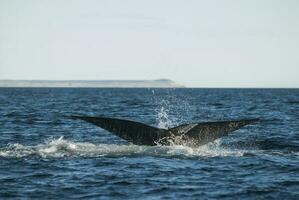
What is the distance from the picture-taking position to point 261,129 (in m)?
32.1

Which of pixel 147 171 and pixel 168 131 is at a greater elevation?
pixel 168 131

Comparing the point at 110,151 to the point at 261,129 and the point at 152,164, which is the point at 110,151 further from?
the point at 261,129

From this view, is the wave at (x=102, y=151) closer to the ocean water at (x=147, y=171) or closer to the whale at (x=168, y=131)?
the ocean water at (x=147, y=171)

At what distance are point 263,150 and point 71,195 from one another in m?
9.31

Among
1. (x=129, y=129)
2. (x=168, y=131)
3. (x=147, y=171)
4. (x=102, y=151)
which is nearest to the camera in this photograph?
(x=147, y=171)

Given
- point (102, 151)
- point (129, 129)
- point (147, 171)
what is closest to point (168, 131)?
point (129, 129)

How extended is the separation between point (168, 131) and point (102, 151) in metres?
2.86

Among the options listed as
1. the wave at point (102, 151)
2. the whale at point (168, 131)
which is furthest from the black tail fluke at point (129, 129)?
the wave at point (102, 151)

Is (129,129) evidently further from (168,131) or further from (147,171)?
(147,171)

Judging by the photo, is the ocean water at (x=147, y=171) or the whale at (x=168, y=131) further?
the whale at (x=168, y=131)

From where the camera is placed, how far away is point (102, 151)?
65.8ft

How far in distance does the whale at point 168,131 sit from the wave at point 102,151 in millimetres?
294

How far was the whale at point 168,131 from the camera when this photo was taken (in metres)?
17.3

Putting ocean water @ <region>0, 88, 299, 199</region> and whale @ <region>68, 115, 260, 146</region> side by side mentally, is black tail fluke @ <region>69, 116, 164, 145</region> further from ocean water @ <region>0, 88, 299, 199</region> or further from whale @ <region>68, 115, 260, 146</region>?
ocean water @ <region>0, 88, 299, 199</region>
